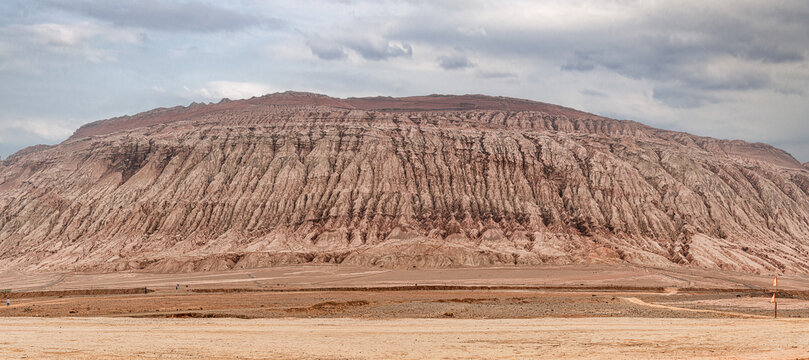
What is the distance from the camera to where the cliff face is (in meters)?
108

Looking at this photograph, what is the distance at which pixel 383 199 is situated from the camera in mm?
122062

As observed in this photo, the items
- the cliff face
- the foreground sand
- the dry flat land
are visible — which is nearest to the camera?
the foreground sand

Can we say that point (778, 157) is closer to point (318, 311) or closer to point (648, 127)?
point (648, 127)

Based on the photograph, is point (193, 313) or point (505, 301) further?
point (505, 301)

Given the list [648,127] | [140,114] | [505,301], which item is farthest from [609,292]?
[140,114]

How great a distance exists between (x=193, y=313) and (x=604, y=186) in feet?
335

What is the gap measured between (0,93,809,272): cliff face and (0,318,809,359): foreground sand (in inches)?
2528

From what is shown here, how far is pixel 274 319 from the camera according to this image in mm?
40031

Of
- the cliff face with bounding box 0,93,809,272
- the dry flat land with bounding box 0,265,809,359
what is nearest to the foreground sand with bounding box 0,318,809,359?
the dry flat land with bounding box 0,265,809,359

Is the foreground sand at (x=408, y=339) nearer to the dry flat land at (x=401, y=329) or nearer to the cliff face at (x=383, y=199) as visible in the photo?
the dry flat land at (x=401, y=329)

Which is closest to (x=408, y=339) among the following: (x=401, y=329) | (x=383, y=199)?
(x=401, y=329)

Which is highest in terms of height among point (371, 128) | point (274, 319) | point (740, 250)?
point (371, 128)

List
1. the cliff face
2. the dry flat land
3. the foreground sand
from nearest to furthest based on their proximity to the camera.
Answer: the foreground sand < the dry flat land < the cliff face

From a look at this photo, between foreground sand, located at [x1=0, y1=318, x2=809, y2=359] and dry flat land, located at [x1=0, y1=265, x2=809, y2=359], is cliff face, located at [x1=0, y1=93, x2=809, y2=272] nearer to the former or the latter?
dry flat land, located at [x1=0, y1=265, x2=809, y2=359]
